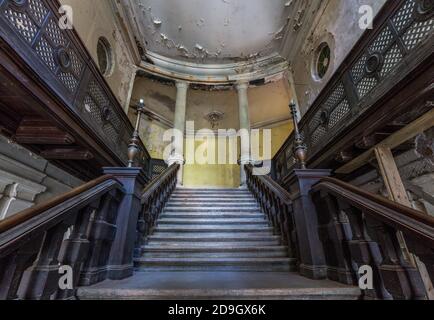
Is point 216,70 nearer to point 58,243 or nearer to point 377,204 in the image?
point 377,204

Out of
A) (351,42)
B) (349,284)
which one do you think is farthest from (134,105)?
(349,284)

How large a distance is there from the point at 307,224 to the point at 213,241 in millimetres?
1198

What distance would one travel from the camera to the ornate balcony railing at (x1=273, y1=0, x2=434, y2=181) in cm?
220

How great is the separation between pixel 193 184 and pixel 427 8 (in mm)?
8290

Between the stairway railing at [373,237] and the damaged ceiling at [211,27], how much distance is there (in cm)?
610

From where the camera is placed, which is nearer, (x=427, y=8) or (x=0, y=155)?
(x=427, y=8)

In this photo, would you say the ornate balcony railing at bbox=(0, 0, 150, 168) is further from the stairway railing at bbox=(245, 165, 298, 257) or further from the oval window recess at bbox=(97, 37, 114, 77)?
the stairway railing at bbox=(245, 165, 298, 257)

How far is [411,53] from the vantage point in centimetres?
227

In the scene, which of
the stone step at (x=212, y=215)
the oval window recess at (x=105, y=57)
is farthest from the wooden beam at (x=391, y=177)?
the oval window recess at (x=105, y=57)

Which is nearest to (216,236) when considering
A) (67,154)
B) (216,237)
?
(216,237)

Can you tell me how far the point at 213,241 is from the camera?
8.46ft

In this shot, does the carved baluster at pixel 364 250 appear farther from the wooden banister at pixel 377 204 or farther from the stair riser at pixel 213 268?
the stair riser at pixel 213 268
